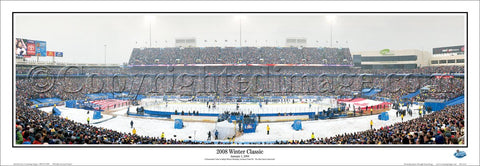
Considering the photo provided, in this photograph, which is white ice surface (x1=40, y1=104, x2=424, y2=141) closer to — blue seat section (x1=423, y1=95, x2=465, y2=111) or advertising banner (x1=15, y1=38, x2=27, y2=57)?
blue seat section (x1=423, y1=95, x2=465, y2=111)

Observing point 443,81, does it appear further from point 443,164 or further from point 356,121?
point 443,164

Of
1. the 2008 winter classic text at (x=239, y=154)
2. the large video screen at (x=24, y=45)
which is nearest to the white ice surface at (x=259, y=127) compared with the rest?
the large video screen at (x=24, y=45)

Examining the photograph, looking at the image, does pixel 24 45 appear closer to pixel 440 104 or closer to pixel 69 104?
pixel 69 104

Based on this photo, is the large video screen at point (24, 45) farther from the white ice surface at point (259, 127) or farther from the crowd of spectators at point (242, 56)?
A: the crowd of spectators at point (242, 56)

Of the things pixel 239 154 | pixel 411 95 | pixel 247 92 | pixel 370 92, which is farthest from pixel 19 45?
pixel 370 92

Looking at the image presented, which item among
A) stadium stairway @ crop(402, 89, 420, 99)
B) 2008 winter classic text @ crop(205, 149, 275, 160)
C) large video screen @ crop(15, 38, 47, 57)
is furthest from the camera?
stadium stairway @ crop(402, 89, 420, 99)

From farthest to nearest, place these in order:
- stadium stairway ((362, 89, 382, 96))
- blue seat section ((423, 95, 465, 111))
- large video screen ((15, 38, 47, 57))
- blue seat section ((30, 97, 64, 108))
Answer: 1. stadium stairway ((362, 89, 382, 96))
2. blue seat section ((30, 97, 64, 108))
3. blue seat section ((423, 95, 465, 111))
4. large video screen ((15, 38, 47, 57))

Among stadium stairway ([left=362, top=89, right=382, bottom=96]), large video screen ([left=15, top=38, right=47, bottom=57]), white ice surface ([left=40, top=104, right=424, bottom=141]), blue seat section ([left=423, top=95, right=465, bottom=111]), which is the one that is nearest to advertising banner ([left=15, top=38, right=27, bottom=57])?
large video screen ([left=15, top=38, right=47, bottom=57])
